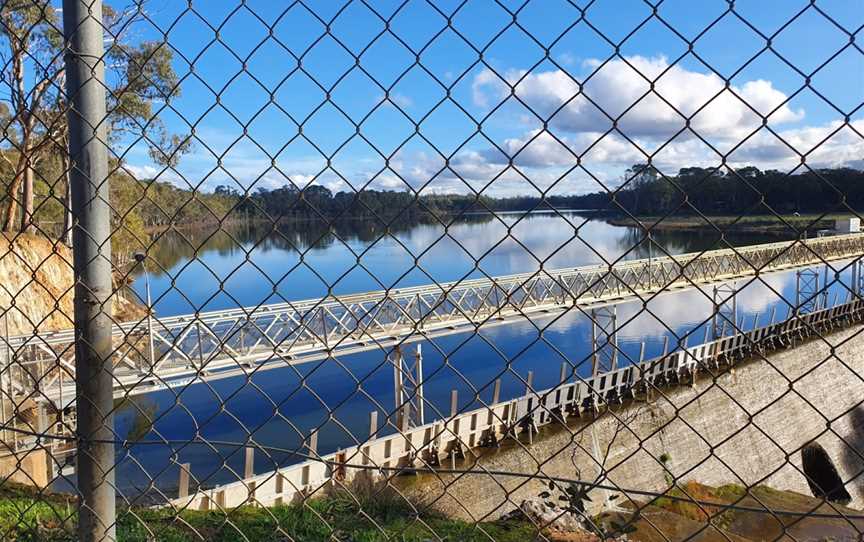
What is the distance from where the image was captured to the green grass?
2.02 meters

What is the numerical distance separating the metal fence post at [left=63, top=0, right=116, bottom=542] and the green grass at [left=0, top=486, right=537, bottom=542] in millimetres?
368

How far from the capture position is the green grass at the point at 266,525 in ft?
Result: 6.62

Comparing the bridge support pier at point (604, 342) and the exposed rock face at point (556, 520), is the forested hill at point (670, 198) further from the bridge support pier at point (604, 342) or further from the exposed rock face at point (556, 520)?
the exposed rock face at point (556, 520)

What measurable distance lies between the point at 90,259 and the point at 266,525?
4.43ft

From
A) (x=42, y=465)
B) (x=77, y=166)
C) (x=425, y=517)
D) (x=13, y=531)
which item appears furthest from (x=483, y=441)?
(x=77, y=166)

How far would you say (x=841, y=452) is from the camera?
52.4 ft

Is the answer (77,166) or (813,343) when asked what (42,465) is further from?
(813,343)

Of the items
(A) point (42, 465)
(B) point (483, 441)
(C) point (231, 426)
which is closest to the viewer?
(A) point (42, 465)

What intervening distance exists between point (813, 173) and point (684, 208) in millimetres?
207

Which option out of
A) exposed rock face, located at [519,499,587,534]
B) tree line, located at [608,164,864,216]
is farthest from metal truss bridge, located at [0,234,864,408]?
tree line, located at [608,164,864,216]

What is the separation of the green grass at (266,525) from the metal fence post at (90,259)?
1.21 ft

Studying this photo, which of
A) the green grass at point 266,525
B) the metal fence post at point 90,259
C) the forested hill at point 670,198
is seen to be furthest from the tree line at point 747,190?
the metal fence post at point 90,259

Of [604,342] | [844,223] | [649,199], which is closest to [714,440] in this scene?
[604,342]

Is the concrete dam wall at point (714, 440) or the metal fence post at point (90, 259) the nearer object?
the metal fence post at point (90, 259)
